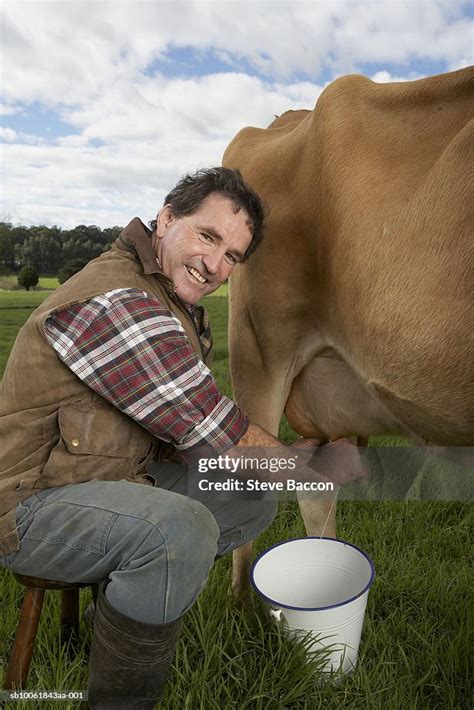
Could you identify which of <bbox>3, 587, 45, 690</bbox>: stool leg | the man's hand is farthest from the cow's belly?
<bbox>3, 587, 45, 690</bbox>: stool leg

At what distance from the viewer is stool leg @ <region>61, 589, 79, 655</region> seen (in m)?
2.29

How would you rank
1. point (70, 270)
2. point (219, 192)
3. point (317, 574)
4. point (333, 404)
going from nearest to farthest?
point (219, 192) < point (317, 574) < point (333, 404) < point (70, 270)

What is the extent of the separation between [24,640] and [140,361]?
0.96m

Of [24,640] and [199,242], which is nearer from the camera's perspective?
[24,640]

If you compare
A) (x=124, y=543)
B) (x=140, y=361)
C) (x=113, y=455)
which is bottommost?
(x=124, y=543)

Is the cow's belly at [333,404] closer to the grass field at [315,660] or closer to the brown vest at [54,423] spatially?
the grass field at [315,660]

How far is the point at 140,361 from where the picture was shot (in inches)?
70.6

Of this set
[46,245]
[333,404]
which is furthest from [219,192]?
[46,245]

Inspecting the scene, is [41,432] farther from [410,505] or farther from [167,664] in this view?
[410,505]

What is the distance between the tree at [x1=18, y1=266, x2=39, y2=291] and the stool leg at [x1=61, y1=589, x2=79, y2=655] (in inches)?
236

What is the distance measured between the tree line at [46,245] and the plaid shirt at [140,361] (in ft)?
13.4

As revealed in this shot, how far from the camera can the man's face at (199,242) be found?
6.99 ft

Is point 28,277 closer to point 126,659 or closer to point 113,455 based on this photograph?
point 113,455

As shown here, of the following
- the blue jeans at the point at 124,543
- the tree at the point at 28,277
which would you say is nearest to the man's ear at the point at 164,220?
the blue jeans at the point at 124,543
